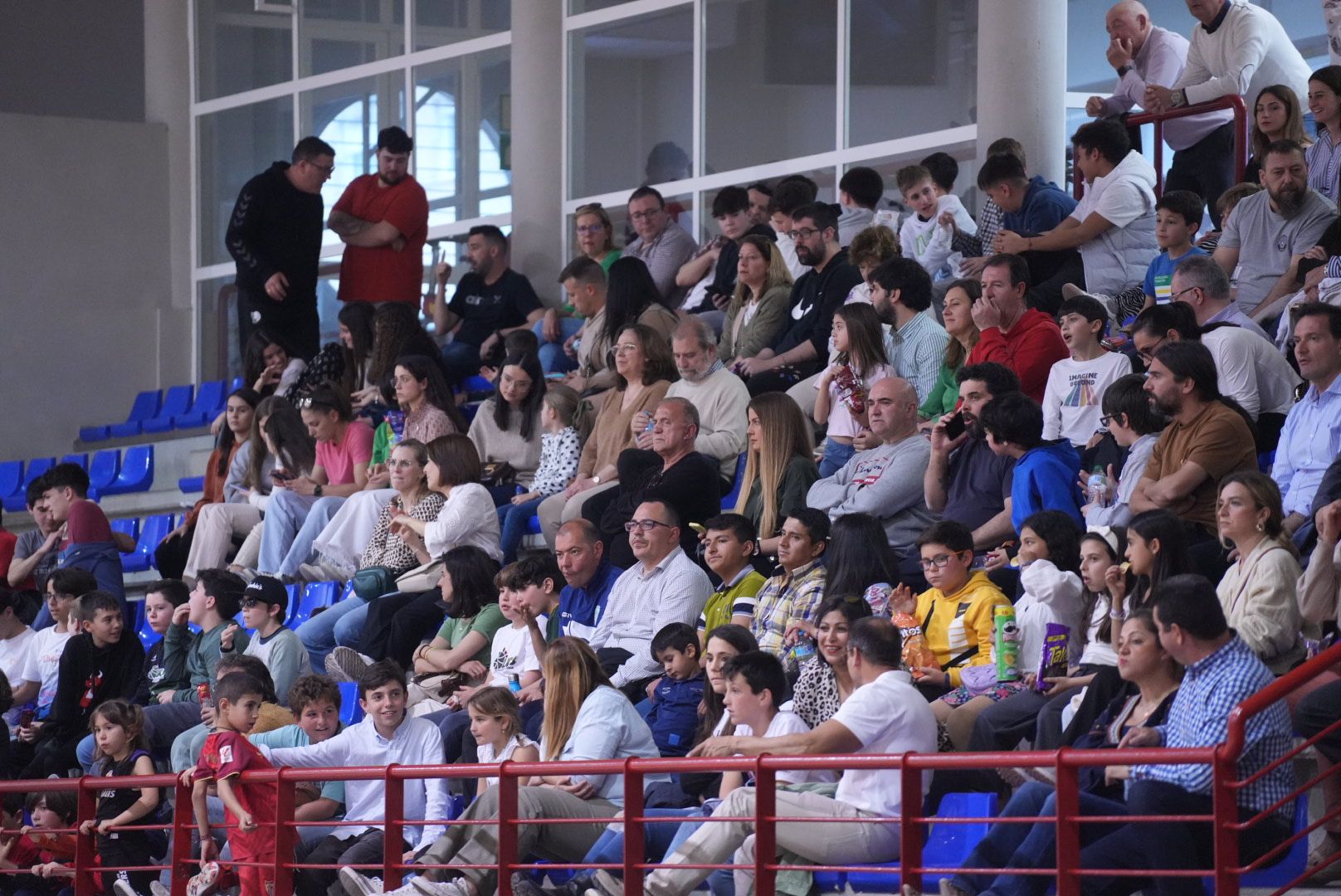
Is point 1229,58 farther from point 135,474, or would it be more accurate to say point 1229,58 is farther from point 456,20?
point 135,474

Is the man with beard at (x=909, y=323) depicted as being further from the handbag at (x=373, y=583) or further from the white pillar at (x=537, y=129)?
the white pillar at (x=537, y=129)

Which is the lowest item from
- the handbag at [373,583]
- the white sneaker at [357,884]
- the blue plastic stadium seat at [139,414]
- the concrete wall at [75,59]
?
the white sneaker at [357,884]

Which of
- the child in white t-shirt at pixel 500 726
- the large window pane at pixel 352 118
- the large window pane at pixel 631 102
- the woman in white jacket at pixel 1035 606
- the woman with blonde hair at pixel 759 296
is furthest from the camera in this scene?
the large window pane at pixel 352 118

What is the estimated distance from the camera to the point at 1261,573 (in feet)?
20.3

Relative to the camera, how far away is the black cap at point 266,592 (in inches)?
376

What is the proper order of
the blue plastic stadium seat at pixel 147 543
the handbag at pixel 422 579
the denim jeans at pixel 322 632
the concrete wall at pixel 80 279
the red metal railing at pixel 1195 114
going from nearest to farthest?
the handbag at pixel 422 579 → the denim jeans at pixel 322 632 → the red metal railing at pixel 1195 114 → the blue plastic stadium seat at pixel 147 543 → the concrete wall at pixel 80 279

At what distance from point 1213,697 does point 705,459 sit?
161 inches

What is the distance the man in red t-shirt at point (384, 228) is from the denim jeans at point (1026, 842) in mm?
8585

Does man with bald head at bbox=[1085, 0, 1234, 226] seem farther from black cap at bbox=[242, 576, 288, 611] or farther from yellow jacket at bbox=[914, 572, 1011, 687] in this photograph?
black cap at bbox=[242, 576, 288, 611]

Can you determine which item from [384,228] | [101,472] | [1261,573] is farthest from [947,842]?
[101,472]

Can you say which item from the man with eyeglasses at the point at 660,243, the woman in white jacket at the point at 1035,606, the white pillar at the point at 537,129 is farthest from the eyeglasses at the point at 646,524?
the white pillar at the point at 537,129

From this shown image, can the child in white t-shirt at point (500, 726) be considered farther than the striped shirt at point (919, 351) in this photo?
No

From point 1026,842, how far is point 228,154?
41.7 ft

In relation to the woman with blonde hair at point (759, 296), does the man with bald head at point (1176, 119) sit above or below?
above
